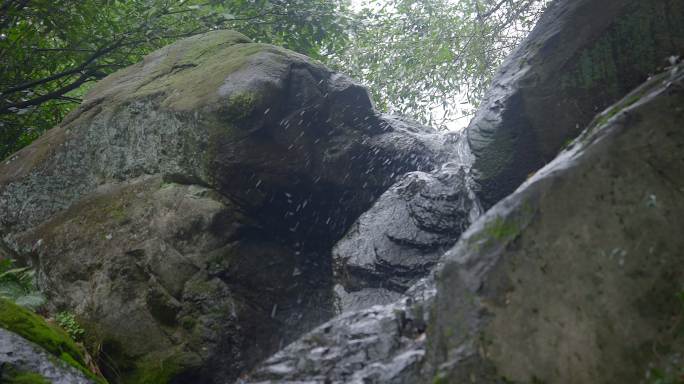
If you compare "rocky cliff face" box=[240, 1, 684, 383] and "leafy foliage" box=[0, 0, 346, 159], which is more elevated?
"leafy foliage" box=[0, 0, 346, 159]

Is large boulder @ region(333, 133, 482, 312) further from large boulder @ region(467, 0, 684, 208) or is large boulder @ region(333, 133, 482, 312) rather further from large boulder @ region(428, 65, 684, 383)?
large boulder @ region(428, 65, 684, 383)

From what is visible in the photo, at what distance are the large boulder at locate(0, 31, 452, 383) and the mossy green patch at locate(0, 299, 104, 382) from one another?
873 millimetres

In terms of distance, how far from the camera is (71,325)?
5.41m

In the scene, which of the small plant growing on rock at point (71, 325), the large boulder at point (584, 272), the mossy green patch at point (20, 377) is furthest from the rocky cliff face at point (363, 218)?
the mossy green patch at point (20, 377)

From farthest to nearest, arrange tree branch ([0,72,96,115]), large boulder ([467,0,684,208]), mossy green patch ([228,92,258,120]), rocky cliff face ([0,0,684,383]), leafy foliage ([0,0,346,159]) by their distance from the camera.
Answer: tree branch ([0,72,96,115]) < leafy foliage ([0,0,346,159]) < mossy green patch ([228,92,258,120]) < large boulder ([467,0,684,208]) < rocky cliff face ([0,0,684,383])

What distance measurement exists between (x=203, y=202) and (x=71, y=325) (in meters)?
1.46

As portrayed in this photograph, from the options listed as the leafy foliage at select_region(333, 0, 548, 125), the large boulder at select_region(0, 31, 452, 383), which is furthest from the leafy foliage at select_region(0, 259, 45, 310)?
the leafy foliage at select_region(333, 0, 548, 125)

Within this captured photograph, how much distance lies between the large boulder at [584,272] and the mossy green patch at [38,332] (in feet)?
8.09

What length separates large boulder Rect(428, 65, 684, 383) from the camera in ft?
9.29

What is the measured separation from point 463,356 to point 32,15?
7.87m

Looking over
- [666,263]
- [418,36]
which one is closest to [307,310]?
[666,263]

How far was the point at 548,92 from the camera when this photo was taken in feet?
16.9

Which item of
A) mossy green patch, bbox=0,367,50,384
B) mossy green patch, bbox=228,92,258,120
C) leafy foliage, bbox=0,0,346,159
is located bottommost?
mossy green patch, bbox=0,367,50,384

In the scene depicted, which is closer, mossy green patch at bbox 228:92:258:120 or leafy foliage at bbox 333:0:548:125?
mossy green patch at bbox 228:92:258:120
